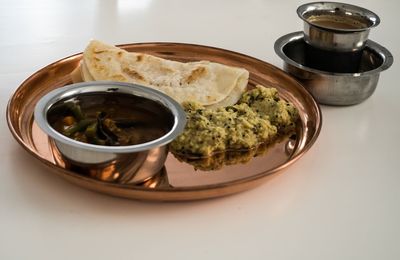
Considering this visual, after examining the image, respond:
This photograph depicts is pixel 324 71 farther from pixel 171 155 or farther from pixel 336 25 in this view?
pixel 171 155

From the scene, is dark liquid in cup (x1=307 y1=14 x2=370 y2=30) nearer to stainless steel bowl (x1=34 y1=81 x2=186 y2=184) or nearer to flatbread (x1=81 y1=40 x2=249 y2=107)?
flatbread (x1=81 y1=40 x2=249 y2=107)

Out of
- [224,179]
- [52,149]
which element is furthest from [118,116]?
[224,179]

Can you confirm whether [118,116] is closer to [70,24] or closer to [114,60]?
[114,60]

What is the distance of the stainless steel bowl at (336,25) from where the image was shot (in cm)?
147

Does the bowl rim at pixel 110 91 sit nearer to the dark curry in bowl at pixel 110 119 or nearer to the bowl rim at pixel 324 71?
the dark curry in bowl at pixel 110 119

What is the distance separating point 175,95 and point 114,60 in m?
0.17

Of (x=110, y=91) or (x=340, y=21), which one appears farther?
(x=340, y=21)

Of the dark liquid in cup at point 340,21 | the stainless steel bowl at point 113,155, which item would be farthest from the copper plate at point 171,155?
the dark liquid in cup at point 340,21

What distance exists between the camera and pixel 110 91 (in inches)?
49.4

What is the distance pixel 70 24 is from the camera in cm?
185

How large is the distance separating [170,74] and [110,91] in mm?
222

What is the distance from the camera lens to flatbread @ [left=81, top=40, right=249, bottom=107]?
1387mm

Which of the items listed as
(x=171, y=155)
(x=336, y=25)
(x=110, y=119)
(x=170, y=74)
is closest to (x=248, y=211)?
(x=171, y=155)

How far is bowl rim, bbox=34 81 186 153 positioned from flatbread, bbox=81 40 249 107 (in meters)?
0.12
